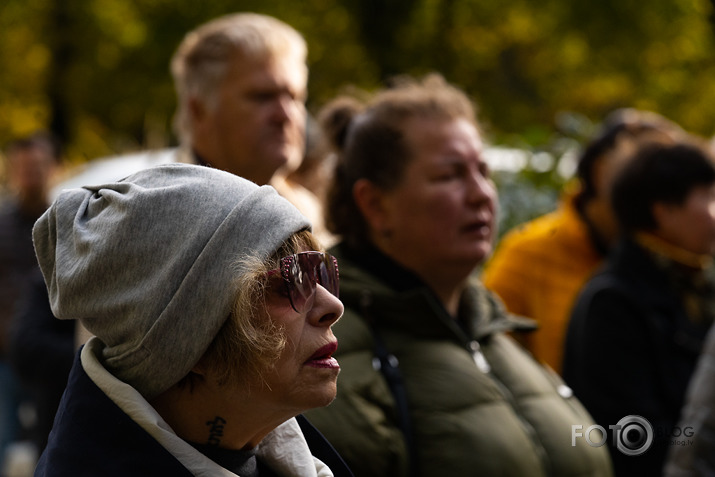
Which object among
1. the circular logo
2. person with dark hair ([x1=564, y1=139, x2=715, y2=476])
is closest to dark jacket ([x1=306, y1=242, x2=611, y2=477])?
the circular logo

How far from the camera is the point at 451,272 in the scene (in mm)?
3490

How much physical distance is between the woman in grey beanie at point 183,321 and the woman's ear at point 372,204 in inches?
57.1

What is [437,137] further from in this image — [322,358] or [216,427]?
[216,427]

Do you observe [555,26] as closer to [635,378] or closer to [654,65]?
[654,65]

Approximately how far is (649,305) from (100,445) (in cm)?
281

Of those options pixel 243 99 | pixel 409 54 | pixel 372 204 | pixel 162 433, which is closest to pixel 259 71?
pixel 243 99

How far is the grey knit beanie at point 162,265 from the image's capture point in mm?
1926

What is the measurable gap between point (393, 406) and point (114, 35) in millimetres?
15264

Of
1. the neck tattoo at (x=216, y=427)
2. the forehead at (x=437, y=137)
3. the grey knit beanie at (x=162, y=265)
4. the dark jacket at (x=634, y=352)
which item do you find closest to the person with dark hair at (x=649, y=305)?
the dark jacket at (x=634, y=352)

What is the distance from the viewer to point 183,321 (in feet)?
6.31

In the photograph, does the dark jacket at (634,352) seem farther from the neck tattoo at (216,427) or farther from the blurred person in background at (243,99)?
the neck tattoo at (216,427)

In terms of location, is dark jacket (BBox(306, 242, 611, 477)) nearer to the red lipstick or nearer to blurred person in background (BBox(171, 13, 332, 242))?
blurred person in background (BBox(171, 13, 332, 242))

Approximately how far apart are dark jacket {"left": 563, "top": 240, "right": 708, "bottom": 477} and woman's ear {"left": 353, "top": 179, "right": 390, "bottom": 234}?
1121mm

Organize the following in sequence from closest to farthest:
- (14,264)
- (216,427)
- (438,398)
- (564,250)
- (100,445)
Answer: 1. (100,445)
2. (216,427)
3. (438,398)
4. (564,250)
5. (14,264)
